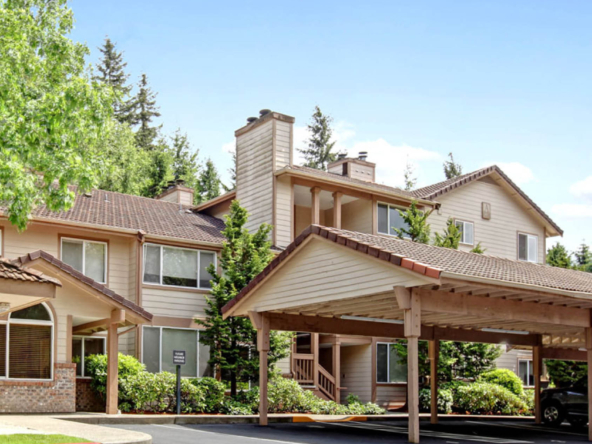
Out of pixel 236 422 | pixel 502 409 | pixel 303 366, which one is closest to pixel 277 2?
pixel 236 422

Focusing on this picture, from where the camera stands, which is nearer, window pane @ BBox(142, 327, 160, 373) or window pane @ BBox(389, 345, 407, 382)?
window pane @ BBox(142, 327, 160, 373)

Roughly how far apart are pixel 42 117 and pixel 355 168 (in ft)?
71.9

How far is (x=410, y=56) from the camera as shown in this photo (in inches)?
814

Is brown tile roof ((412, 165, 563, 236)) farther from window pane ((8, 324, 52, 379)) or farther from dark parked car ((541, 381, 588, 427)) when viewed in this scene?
window pane ((8, 324, 52, 379))

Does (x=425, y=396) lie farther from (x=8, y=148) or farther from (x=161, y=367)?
(x=8, y=148)

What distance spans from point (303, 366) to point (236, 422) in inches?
318

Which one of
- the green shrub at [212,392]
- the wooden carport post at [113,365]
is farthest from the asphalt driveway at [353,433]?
the green shrub at [212,392]

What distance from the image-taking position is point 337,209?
3030 centimetres

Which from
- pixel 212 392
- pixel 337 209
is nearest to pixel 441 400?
pixel 337 209

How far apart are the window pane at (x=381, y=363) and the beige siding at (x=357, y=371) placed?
1.25 ft

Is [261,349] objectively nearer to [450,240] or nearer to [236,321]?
[236,321]

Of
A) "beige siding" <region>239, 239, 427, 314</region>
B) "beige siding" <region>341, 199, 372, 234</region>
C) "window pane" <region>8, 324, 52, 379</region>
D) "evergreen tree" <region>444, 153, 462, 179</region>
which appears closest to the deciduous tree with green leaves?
"beige siding" <region>239, 239, 427, 314</region>

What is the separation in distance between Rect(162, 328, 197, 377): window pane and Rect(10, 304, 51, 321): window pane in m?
5.79

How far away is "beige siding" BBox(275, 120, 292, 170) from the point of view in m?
29.5
